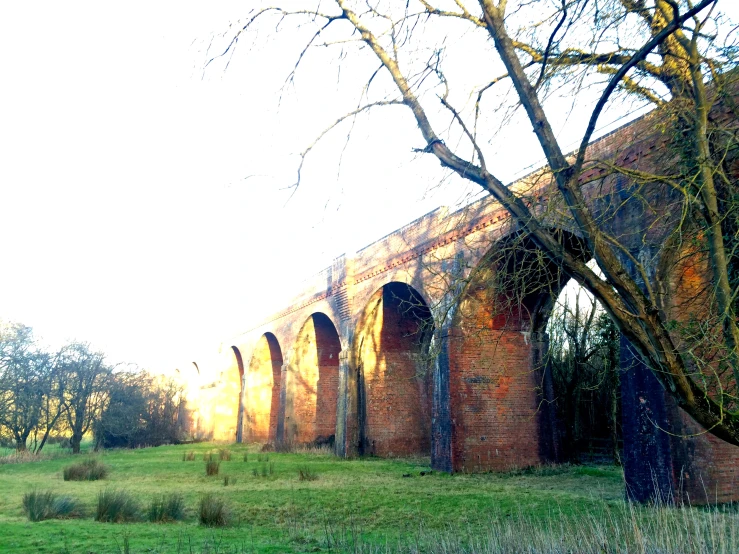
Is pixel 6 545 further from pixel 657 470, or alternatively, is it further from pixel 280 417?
pixel 280 417

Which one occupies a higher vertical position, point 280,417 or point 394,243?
point 394,243

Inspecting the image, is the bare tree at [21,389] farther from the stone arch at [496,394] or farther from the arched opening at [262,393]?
the stone arch at [496,394]

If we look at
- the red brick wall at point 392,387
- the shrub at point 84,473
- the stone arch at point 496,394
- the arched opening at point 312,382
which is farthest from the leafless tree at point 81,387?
the stone arch at point 496,394

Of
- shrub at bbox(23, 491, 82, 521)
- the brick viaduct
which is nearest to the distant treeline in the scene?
the brick viaduct

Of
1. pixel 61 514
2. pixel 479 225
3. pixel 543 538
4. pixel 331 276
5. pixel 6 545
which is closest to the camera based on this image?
pixel 543 538

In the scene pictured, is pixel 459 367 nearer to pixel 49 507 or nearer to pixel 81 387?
pixel 49 507

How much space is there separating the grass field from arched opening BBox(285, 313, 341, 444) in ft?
21.4

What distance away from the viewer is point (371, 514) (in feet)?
26.7

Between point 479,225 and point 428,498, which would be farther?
point 479,225

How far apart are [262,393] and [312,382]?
22.3 ft

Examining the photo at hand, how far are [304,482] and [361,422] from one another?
6.51 m

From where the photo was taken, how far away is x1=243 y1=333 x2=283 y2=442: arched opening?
2867 centimetres

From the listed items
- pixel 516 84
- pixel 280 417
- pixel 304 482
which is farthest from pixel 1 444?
pixel 516 84

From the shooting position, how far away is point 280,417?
2338cm
